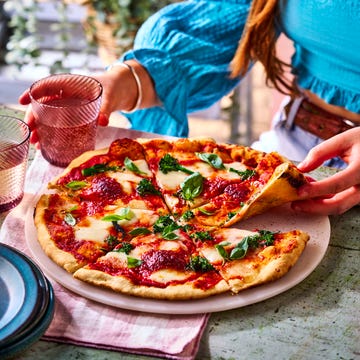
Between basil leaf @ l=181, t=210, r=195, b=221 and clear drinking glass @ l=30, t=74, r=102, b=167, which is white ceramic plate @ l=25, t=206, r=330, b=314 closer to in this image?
basil leaf @ l=181, t=210, r=195, b=221

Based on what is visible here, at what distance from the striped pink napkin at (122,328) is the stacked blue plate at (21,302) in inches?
1.8

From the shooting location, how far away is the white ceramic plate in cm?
123

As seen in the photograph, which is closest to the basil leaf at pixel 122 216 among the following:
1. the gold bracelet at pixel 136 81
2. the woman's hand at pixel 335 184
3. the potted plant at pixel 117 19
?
the woman's hand at pixel 335 184

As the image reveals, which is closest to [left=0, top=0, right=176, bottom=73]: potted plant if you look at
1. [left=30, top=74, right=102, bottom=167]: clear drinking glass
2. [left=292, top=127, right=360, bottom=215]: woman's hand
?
[left=30, top=74, right=102, bottom=167]: clear drinking glass

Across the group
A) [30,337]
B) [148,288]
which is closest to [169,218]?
[148,288]

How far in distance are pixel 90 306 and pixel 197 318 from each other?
20cm

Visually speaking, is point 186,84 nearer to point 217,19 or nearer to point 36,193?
point 217,19

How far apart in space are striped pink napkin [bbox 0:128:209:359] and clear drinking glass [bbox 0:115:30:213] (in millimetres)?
288

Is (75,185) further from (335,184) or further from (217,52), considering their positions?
(217,52)

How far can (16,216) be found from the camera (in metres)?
1.48

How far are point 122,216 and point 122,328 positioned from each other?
12.7 inches

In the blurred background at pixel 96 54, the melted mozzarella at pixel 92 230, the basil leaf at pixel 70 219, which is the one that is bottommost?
the blurred background at pixel 96 54

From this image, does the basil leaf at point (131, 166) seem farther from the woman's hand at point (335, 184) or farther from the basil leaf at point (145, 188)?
the woman's hand at point (335, 184)

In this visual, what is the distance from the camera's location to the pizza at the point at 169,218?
1.30m
